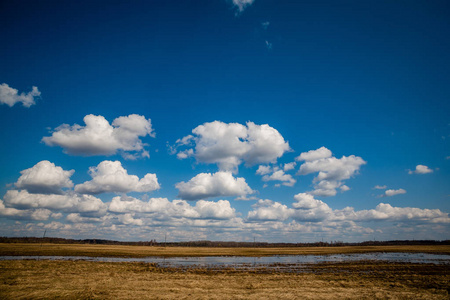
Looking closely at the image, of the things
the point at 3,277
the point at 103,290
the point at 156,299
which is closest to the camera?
the point at 156,299

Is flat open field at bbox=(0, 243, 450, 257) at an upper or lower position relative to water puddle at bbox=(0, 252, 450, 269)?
lower

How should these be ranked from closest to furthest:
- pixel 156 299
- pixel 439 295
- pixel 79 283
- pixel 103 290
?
1. pixel 156 299
2. pixel 439 295
3. pixel 103 290
4. pixel 79 283

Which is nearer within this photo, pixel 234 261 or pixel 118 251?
pixel 234 261

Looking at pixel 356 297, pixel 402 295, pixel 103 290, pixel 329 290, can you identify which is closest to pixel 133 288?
pixel 103 290

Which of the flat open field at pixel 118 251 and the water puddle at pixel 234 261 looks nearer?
the water puddle at pixel 234 261

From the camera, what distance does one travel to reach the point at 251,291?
67.5 ft

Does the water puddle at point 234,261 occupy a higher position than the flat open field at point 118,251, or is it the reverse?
the water puddle at point 234,261

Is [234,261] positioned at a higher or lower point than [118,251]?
higher

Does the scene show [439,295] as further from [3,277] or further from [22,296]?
[3,277]

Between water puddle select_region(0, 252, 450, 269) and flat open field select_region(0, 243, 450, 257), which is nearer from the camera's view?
water puddle select_region(0, 252, 450, 269)

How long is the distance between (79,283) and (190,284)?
10.9 metres

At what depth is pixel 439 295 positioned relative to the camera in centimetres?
1881

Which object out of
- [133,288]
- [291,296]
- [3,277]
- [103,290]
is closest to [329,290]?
[291,296]

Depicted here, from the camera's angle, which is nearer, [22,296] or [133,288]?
[22,296]
